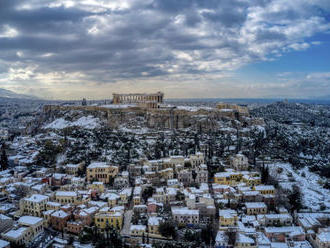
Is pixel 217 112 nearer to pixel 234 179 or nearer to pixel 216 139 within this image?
pixel 216 139

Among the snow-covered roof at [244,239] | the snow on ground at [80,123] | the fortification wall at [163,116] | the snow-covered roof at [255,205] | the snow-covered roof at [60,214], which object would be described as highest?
the fortification wall at [163,116]

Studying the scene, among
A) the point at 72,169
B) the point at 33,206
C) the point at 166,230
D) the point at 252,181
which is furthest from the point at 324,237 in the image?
the point at 72,169

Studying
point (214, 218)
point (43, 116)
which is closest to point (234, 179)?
point (214, 218)

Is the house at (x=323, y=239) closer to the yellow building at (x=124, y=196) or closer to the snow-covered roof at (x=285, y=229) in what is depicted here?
the snow-covered roof at (x=285, y=229)

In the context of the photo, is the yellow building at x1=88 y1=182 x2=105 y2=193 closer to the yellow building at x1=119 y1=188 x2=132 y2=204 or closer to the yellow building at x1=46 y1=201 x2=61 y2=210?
the yellow building at x1=119 y1=188 x2=132 y2=204

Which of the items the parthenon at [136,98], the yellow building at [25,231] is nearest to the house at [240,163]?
the yellow building at [25,231]

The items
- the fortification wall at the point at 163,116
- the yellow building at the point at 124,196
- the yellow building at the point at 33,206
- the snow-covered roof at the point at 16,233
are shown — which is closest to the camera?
the snow-covered roof at the point at 16,233

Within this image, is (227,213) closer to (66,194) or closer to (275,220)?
(275,220)
